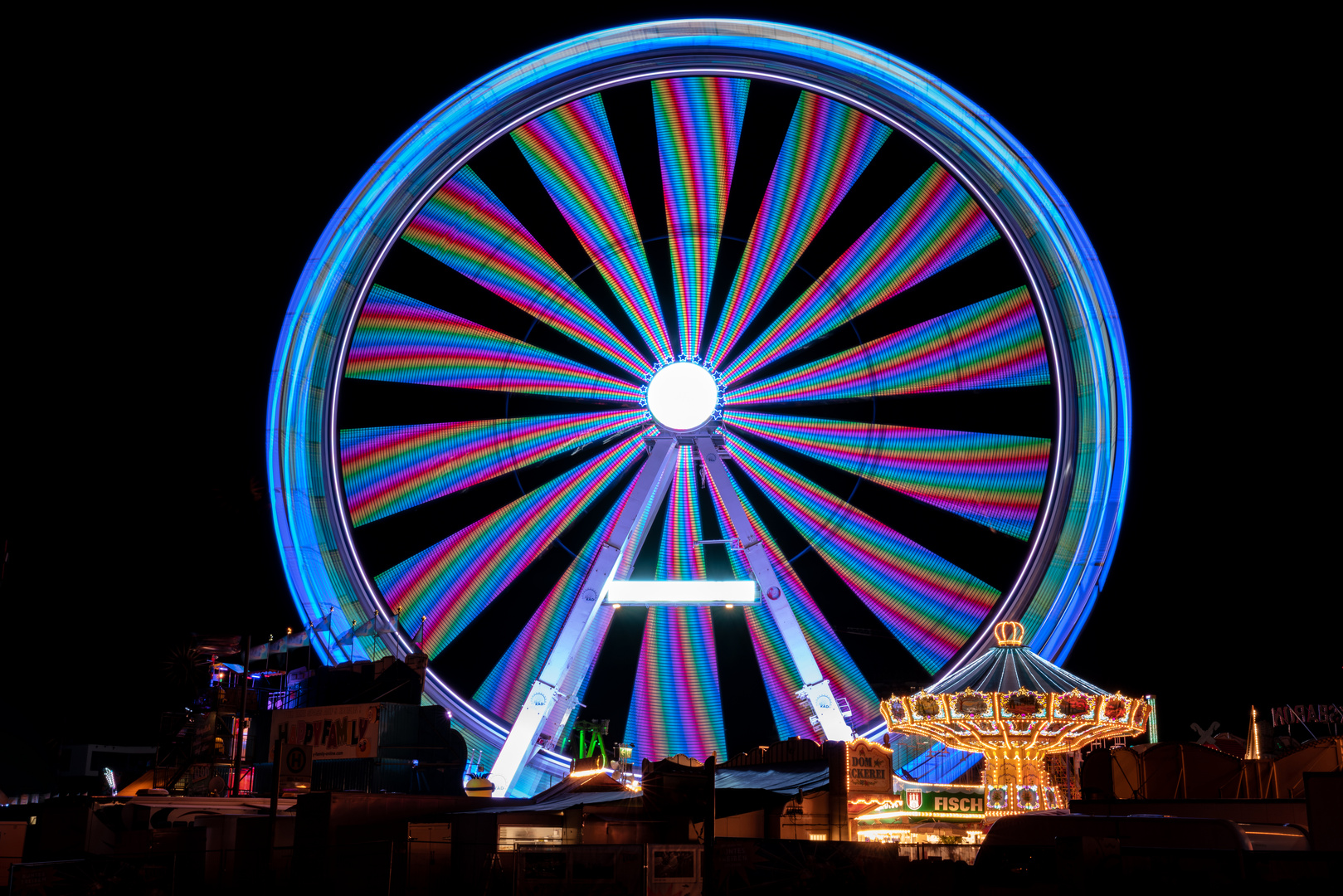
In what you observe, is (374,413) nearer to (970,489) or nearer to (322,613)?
(322,613)

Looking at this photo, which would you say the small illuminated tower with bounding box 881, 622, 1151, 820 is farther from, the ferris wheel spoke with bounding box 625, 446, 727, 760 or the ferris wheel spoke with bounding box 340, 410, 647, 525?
the ferris wheel spoke with bounding box 340, 410, 647, 525

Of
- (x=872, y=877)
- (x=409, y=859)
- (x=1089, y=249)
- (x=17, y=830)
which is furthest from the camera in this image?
(x=1089, y=249)

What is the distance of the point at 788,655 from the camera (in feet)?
59.7

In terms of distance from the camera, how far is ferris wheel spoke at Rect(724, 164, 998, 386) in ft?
55.7

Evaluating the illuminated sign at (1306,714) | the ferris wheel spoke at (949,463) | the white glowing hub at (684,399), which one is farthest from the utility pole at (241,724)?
the illuminated sign at (1306,714)

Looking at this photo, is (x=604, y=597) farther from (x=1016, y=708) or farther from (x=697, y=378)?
(x=1016, y=708)

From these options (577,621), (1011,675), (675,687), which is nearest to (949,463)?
(1011,675)

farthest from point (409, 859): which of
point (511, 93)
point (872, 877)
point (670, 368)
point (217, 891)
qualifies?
point (511, 93)

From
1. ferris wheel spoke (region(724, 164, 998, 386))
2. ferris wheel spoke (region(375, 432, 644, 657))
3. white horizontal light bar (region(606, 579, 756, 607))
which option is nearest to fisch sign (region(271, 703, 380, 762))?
ferris wheel spoke (region(375, 432, 644, 657))

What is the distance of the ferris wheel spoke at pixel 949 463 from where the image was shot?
55.7 ft

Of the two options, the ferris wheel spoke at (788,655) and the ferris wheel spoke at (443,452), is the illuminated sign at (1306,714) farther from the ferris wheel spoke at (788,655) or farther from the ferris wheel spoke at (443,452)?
the ferris wheel spoke at (443,452)

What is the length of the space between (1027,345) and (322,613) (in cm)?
991

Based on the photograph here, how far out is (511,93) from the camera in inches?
685

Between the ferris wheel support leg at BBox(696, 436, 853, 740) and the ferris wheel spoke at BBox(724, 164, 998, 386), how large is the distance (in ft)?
9.36
